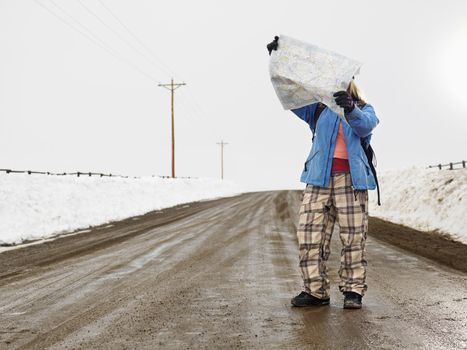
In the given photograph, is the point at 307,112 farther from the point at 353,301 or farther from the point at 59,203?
the point at 59,203

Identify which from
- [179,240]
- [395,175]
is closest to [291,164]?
[395,175]

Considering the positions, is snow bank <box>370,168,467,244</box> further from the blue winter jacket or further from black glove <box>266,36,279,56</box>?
black glove <box>266,36,279,56</box>

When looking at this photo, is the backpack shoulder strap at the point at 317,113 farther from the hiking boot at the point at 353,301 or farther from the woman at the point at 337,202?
the hiking boot at the point at 353,301

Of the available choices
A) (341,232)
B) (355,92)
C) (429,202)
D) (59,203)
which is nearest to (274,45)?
(355,92)

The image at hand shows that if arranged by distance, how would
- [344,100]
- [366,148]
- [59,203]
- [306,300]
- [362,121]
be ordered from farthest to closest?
→ [59,203]
[366,148]
[306,300]
[362,121]
[344,100]

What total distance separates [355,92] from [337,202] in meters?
1.00

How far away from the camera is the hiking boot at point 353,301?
3.90 meters

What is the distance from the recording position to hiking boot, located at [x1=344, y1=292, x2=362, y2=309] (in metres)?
3.90

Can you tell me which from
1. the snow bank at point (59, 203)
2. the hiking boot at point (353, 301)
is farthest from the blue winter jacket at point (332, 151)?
the snow bank at point (59, 203)

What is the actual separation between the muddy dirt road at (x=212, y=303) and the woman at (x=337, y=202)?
237 mm

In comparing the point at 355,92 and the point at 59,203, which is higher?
the point at 355,92

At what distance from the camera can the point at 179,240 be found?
9.00 m

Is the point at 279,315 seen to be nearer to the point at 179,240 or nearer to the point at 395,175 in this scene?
the point at 179,240

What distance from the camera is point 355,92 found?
13.6 ft
